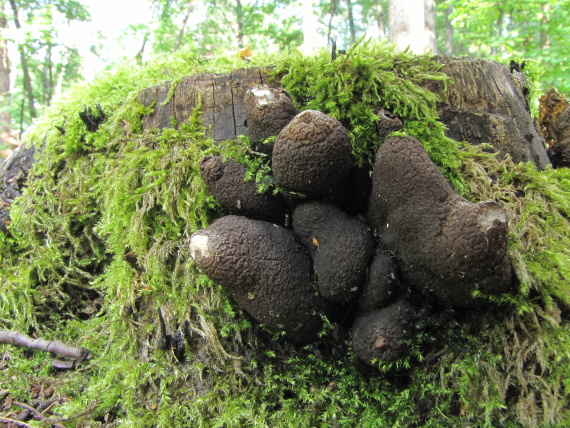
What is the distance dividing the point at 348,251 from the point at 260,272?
36 centimetres

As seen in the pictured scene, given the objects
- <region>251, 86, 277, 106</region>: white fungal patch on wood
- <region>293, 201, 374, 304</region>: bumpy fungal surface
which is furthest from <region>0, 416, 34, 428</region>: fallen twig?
<region>251, 86, 277, 106</region>: white fungal patch on wood

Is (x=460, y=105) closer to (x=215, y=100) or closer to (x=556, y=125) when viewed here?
(x=556, y=125)

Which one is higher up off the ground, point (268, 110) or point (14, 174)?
point (268, 110)

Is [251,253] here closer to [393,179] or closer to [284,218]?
[284,218]

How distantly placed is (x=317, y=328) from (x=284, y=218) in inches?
20.8

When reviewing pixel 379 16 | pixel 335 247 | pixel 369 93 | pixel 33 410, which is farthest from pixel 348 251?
pixel 379 16

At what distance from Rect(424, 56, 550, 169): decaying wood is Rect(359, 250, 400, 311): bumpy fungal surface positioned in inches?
35.8

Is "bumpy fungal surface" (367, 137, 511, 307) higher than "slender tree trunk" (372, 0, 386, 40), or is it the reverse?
"slender tree trunk" (372, 0, 386, 40)

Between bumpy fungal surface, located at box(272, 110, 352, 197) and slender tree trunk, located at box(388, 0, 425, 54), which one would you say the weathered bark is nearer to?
bumpy fungal surface, located at box(272, 110, 352, 197)

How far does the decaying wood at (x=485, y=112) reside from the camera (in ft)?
6.31

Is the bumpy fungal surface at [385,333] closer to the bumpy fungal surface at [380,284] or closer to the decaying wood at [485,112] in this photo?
the bumpy fungal surface at [380,284]

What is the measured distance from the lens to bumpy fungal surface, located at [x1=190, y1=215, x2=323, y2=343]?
1460mm

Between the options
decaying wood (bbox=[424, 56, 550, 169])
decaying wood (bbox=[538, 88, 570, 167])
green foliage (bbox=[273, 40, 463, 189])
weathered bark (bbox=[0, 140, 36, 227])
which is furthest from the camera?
weathered bark (bbox=[0, 140, 36, 227])

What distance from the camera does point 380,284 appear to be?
1.45 m
